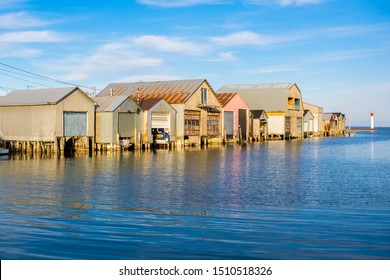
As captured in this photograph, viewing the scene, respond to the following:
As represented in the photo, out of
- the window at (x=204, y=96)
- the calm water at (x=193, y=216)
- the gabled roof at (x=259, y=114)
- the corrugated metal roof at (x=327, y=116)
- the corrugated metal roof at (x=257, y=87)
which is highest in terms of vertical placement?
the corrugated metal roof at (x=257, y=87)

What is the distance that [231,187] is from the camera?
2586 cm

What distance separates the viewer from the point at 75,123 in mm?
54562

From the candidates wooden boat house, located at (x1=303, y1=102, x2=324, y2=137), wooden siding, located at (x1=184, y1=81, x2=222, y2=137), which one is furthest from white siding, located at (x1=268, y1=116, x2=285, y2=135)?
wooden siding, located at (x1=184, y1=81, x2=222, y2=137)

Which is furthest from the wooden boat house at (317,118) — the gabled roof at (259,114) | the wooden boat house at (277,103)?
the gabled roof at (259,114)

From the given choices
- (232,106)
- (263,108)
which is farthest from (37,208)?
(263,108)

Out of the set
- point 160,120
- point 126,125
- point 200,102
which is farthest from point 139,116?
point 200,102

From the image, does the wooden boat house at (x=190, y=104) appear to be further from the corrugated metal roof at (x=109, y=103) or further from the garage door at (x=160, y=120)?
the corrugated metal roof at (x=109, y=103)

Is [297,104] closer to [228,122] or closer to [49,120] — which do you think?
[228,122]

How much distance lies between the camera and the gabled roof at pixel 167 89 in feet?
228

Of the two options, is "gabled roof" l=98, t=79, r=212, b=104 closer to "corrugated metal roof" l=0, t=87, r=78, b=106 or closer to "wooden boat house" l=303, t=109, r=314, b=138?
"corrugated metal roof" l=0, t=87, r=78, b=106

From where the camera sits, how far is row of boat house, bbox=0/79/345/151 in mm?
53844

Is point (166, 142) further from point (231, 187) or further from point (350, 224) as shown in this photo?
point (350, 224)

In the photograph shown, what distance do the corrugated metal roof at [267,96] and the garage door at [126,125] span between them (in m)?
42.7

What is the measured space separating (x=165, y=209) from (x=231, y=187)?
7.38 meters
